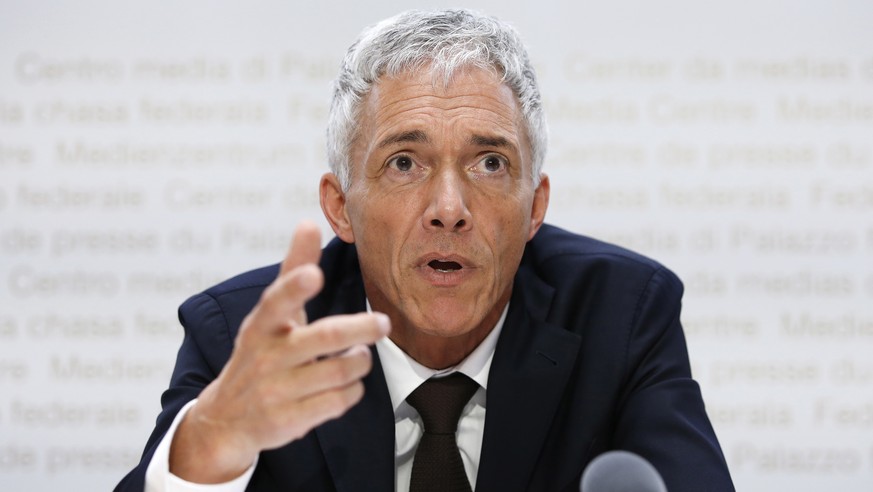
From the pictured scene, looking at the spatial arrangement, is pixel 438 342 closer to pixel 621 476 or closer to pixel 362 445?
pixel 362 445

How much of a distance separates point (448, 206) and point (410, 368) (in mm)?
527

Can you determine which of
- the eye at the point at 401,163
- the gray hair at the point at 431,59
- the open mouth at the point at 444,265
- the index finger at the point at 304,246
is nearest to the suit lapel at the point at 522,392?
the open mouth at the point at 444,265

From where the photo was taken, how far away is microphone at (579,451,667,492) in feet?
4.25

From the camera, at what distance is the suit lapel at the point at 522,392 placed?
2.32 m

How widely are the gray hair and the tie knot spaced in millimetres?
550

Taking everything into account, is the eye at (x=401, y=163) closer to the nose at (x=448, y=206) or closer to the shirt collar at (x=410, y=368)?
the nose at (x=448, y=206)

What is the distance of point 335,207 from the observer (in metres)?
2.63

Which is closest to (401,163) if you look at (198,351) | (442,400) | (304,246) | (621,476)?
(442,400)

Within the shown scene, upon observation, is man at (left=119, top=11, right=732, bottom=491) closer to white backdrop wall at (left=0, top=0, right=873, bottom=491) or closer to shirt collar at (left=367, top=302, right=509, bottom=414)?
shirt collar at (left=367, top=302, right=509, bottom=414)

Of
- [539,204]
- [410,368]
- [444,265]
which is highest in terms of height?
[539,204]

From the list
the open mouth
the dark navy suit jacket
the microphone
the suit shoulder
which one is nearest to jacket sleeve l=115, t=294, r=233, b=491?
the dark navy suit jacket

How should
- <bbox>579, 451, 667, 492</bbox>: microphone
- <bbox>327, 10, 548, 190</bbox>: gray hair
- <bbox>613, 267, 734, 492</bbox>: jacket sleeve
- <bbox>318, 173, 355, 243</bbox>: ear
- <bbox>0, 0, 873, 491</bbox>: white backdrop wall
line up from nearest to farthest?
<bbox>579, 451, 667, 492</bbox>: microphone → <bbox>613, 267, 734, 492</bbox>: jacket sleeve → <bbox>327, 10, 548, 190</bbox>: gray hair → <bbox>318, 173, 355, 243</bbox>: ear → <bbox>0, 0, 873, 491</bbox>: white backdrop wall

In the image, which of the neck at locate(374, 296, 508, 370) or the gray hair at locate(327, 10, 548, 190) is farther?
the neck at locate(374, 296, 508, 370)

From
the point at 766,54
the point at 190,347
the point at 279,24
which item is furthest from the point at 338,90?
the point at 766,54
